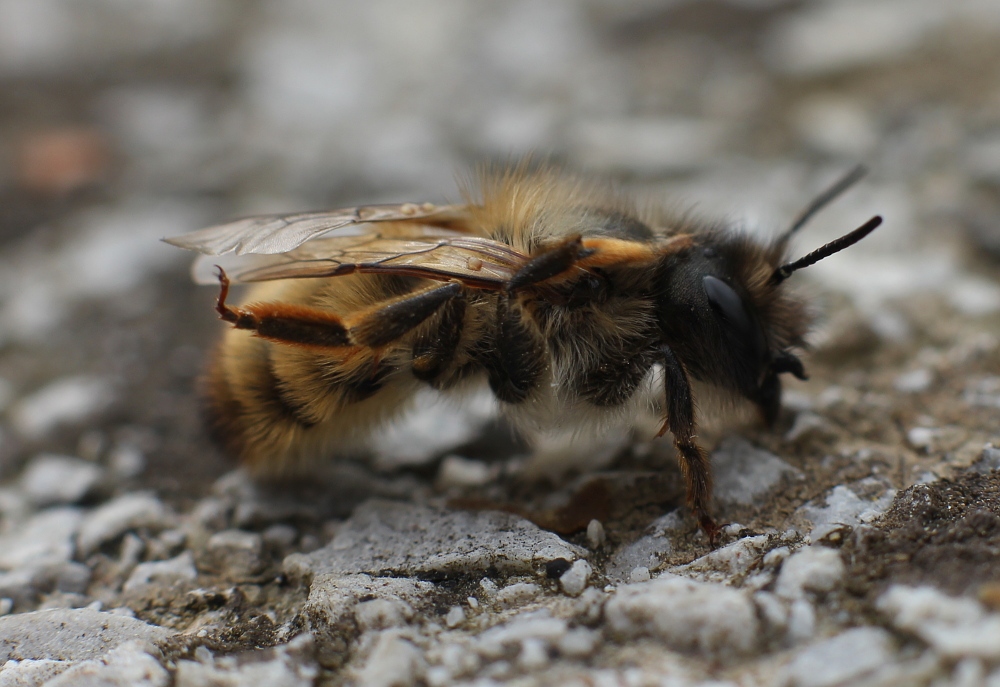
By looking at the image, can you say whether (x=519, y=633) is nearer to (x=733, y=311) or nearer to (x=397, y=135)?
(x=733, y=311)

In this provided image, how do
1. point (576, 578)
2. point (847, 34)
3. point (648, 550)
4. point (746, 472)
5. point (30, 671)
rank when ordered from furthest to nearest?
point (847, 34), point (746, 472), point (648, 550), point (576, 578), point (30, 671)

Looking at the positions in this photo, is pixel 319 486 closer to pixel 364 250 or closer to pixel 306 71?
pixel 364 250

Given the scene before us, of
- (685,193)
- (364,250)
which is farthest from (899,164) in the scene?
(364,250)

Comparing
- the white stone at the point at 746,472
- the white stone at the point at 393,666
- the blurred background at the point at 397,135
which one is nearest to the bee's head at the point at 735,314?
the white stone at the point at 746,472

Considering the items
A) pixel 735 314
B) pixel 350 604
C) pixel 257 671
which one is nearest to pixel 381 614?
pixel 350 604

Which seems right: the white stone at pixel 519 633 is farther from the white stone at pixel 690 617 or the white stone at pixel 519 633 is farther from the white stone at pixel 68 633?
the white stone at pixel 68 633

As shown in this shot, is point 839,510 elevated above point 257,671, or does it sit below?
above
